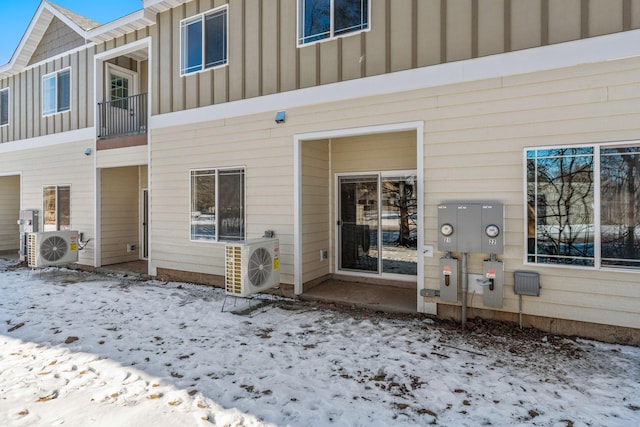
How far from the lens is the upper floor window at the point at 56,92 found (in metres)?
9.84

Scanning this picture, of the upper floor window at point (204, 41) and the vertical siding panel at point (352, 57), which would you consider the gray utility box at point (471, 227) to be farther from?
the upper floor window at point (204, 41)

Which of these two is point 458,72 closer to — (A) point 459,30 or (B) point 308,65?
(A) point 459,30

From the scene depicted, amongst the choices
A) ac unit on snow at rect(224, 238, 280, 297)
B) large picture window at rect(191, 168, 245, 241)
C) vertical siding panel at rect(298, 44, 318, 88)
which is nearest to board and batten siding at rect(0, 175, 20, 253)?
large picture window at rect(191, 168, 245, 241)

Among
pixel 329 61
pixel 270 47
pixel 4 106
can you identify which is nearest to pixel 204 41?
pixel 270 47

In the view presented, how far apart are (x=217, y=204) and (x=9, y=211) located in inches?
394

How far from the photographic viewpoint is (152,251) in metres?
8.11

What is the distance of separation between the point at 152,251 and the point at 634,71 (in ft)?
28.2

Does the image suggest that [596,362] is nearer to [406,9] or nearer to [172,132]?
→ [406,9]

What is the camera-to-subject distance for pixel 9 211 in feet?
40.9

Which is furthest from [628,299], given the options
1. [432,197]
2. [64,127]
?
[64,127]

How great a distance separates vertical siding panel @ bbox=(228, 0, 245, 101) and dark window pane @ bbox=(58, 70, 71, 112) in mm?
5709

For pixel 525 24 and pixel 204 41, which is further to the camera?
pixel 204 41

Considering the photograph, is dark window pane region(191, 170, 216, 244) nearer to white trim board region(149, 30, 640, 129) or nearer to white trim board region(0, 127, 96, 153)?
white trim board region(149, 30, 640, 129)

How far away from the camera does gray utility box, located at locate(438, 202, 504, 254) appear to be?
4.50 meters
